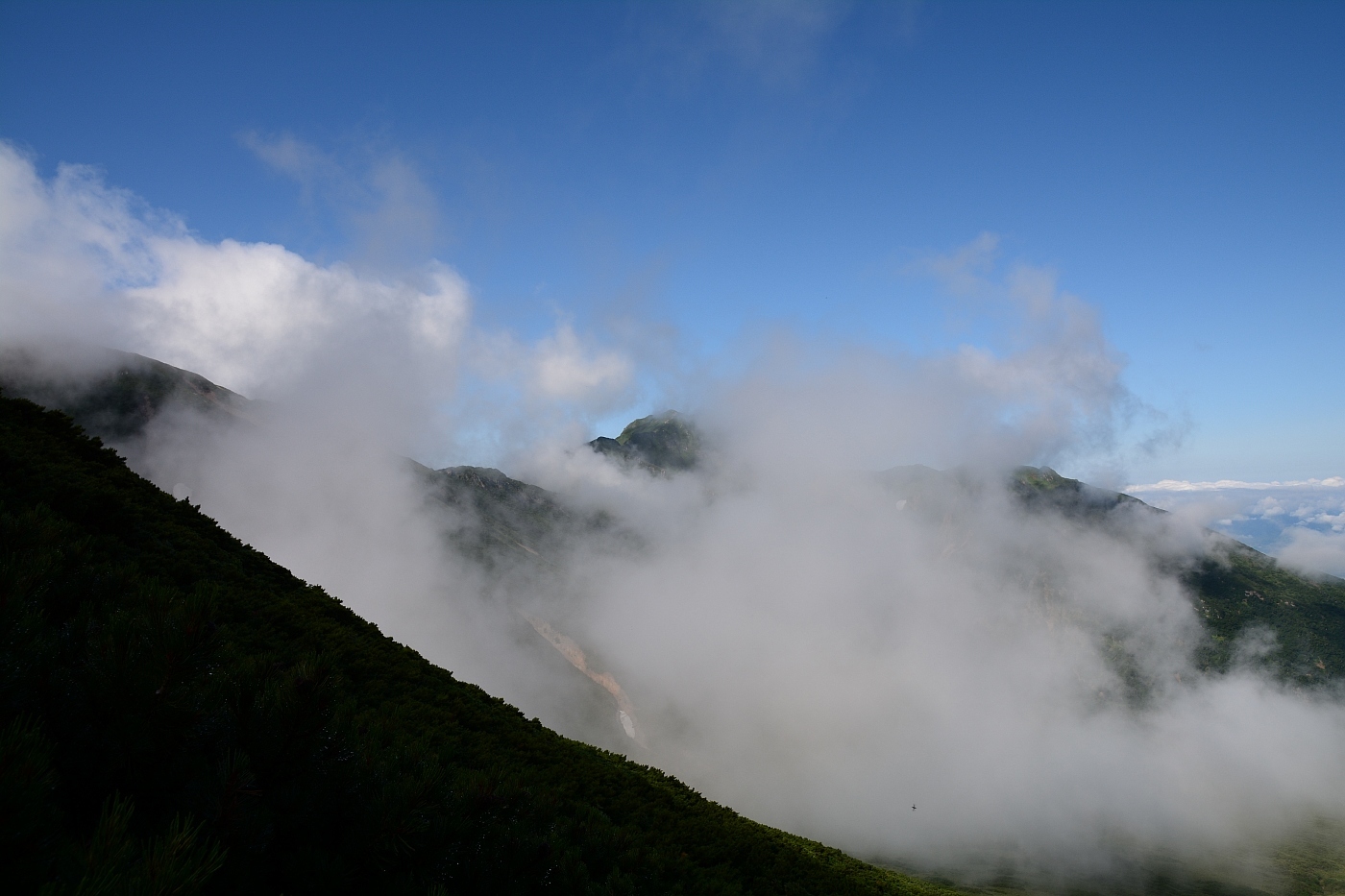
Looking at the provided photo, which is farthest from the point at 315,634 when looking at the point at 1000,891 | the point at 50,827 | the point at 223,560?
the point at 1000,891

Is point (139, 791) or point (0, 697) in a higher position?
point (0, 697)

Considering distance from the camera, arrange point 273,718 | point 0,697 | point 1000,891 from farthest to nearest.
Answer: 1. point 1000,891
2. point 273,718
3. point 0,697

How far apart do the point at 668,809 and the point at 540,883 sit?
18.3 meters

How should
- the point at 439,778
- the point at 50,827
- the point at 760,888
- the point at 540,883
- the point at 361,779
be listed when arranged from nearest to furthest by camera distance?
1. the point at 50,827
2. the point at 361,779
3. the point at 439,778
4. the point at 540,883
5. the point at 760,888

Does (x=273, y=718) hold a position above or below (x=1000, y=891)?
above

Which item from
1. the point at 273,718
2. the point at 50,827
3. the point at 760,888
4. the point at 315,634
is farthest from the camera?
the point at 315,634

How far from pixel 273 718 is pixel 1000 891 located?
259 meters

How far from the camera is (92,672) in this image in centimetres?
418

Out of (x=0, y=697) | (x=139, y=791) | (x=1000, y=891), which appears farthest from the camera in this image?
(x=1000, y=891)

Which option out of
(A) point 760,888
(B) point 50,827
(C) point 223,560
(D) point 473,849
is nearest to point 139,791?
(B) point 50,827

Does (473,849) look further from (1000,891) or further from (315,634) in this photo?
(1000,891)

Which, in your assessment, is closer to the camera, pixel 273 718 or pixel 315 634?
pixel 273 718

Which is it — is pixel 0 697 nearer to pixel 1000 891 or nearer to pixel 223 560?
pixel 223 560

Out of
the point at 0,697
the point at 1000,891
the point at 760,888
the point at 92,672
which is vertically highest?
the point at 92,672
